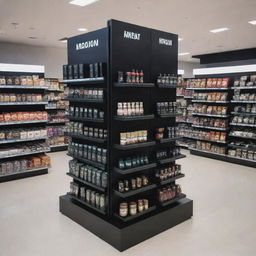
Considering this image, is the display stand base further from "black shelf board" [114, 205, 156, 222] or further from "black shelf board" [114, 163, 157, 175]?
"black shelf board" [114, 163, 157, 175]

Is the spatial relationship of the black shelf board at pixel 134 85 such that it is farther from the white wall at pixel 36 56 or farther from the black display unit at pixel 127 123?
the white wall at pixel 36 56

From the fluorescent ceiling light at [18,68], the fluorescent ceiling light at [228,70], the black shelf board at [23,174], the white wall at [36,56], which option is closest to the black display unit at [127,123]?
the black shelf board at [23,174]

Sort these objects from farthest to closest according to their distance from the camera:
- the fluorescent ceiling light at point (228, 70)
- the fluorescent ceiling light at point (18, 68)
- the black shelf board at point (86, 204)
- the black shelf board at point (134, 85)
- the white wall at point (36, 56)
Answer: the white wall at point (36, 56) < the fluorescent ceiling light at point (228, 70) < the fluorescent ceiling light at point (18, 68) < the black shelf board at point (86, 204) < the black shelf board at point (134, 85)

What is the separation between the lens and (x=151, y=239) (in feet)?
11.8

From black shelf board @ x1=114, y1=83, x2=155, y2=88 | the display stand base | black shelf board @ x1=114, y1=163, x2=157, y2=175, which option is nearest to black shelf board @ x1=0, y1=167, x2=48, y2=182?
the display stand base

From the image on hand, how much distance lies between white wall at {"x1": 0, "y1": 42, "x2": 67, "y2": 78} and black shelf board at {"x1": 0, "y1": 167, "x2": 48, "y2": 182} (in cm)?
529

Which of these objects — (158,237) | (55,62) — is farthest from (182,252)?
(55,62)

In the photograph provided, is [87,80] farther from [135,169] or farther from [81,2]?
[81,2]

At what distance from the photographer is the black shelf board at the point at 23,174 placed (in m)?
5.89

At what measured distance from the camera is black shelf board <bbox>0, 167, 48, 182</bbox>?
589cm

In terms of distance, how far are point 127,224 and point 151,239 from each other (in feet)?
1.50

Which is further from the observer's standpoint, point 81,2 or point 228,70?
point 228,70

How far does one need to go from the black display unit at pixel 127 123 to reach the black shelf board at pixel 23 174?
2.22 metres

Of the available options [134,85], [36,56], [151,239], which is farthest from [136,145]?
[36,56]
